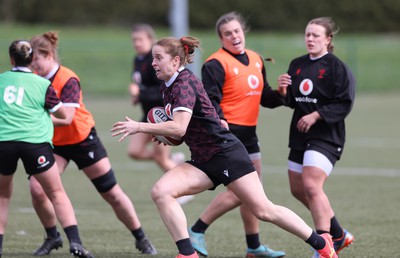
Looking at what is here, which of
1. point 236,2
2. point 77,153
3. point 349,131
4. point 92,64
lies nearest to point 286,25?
point 236,2

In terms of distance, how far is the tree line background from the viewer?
169 feet

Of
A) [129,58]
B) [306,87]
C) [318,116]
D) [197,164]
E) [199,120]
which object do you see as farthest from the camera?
[129,58]

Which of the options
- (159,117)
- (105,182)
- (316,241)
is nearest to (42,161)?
(105,182)

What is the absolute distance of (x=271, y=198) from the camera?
10422 mm

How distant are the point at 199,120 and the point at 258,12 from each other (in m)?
46.7

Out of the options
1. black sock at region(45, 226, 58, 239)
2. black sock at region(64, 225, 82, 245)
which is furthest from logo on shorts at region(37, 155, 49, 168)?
black sock at region(45, 226, 58, 239)

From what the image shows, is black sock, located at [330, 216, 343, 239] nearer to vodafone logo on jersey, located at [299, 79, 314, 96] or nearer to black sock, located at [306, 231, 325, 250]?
black sock, located at [306, 231, 325, 250]

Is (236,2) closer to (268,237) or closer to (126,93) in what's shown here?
(126,93)

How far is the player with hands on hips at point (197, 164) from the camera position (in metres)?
6.05

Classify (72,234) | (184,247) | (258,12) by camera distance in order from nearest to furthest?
1. (184,247)
2. (72,234)
3. (258,12)

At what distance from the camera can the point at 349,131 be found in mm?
18391

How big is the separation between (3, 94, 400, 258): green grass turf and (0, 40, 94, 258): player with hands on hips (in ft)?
3.03

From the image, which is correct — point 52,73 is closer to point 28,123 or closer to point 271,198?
point 28,123

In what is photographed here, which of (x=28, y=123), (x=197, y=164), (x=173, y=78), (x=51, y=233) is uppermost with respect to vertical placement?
(x=173, y=78)
